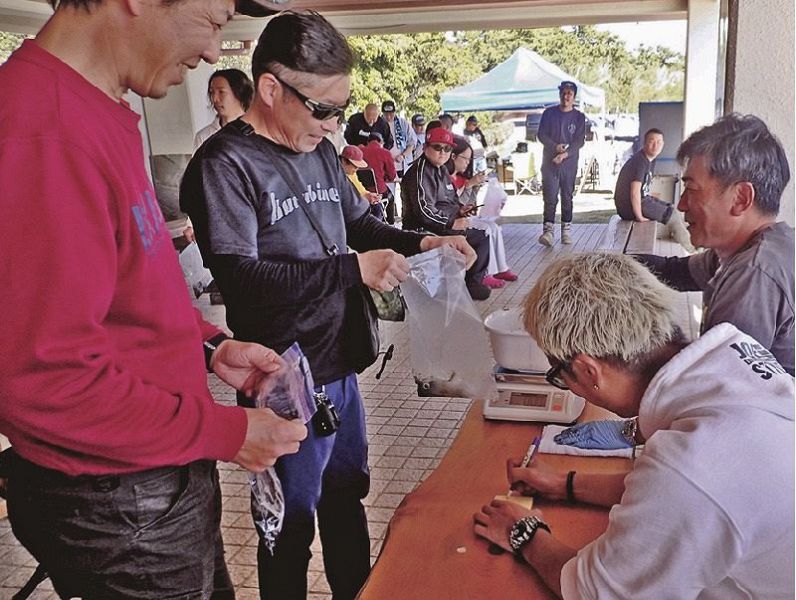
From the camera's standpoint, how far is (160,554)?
1.14 metres

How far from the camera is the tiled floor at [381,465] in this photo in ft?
8.78

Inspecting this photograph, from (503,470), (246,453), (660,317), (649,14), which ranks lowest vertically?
(503,470)

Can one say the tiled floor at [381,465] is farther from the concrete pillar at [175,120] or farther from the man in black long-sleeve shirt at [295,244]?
the concrete pillar at [175,120]

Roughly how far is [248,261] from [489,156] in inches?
608

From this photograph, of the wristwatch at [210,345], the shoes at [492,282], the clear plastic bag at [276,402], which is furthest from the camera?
the shoes at [492,282]

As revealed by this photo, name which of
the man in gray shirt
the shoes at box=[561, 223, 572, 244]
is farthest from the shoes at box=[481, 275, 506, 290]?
the man in gray shirt

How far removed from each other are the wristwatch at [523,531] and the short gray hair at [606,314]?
326 millimetres

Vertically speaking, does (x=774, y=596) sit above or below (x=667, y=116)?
below

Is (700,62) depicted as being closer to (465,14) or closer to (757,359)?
(465,14)

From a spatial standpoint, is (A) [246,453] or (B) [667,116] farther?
(B) [667,116]

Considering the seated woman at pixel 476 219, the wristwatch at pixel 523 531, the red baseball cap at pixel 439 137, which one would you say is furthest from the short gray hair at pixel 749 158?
the seated woman at pixel 476 219

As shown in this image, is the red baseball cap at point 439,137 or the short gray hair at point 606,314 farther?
the red baseball cap at point 439,137

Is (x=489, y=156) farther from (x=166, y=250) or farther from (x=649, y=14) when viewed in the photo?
(x=166, y=250)

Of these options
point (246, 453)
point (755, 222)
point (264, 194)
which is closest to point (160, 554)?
point (246, 453)
